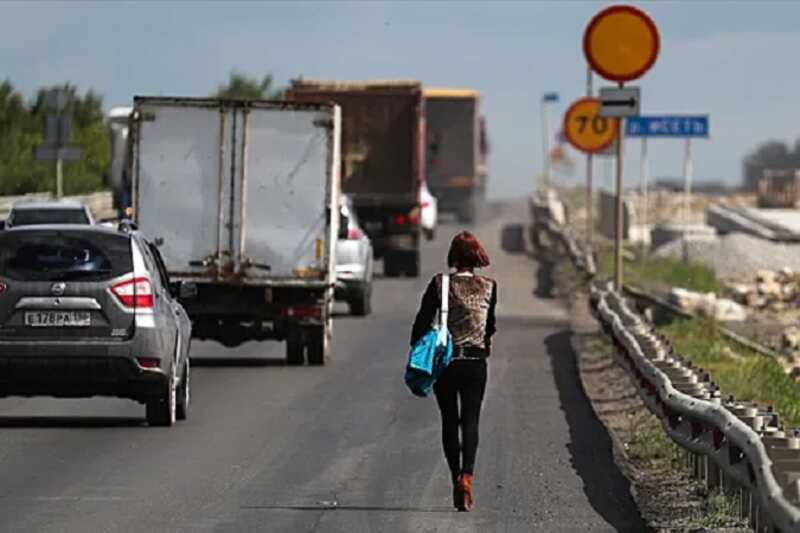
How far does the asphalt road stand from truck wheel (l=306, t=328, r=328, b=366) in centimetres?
20

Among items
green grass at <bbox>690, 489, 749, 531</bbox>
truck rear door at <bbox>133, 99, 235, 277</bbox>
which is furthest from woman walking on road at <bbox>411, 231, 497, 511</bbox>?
truck rear door at <bbox>133, 99, 235, 277</bbox>

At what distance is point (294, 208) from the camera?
2581 cm

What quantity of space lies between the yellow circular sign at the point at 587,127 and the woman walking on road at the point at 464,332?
22.5 m

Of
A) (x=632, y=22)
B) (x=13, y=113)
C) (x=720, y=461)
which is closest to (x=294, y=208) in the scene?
(x=632, y=22)

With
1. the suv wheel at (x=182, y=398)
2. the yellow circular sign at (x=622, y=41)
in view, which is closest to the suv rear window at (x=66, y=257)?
the suv wheel at (x=182, y=398)

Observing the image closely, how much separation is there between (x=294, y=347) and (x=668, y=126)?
7.74 m

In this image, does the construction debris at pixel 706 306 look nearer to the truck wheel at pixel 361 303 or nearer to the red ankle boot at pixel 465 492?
the truck wheel at pixel 361 303

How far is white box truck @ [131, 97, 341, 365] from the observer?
2570 cm

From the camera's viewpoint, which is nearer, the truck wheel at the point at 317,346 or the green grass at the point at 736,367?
the green grass at the point at 736,367

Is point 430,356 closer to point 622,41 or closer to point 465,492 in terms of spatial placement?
point 465,492

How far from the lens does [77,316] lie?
18250 mm

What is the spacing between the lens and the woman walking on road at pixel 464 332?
14.0 meters

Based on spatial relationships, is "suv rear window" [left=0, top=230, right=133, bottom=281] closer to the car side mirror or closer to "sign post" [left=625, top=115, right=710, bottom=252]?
the car side mirror

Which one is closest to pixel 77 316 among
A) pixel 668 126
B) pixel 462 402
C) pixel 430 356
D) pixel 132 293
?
pixel 132 293
